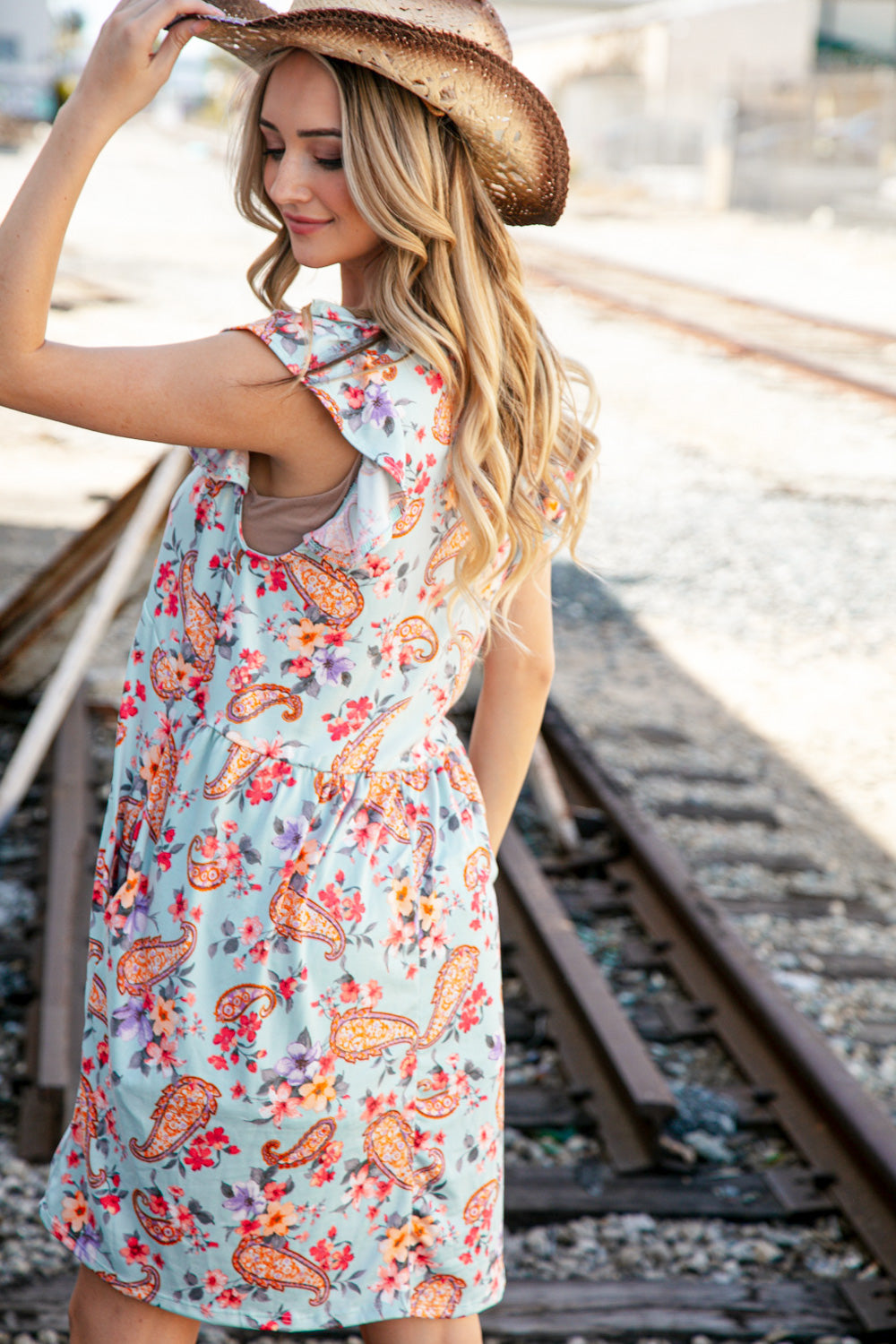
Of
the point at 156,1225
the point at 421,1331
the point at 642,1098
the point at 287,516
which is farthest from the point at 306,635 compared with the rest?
the point at 642,1098

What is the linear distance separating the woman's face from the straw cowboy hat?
0.04 meters

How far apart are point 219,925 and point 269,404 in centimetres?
64

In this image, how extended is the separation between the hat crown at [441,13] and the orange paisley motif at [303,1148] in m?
1.32

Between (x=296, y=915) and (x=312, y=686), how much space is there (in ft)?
0.93

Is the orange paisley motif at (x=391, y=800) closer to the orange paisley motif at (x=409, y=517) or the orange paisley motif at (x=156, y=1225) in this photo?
the orange paisley motif at (x=409, y=517)

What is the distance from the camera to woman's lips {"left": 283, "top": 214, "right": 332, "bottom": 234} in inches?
70.6

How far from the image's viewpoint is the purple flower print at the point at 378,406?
1.68 m

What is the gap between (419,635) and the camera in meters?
1.88

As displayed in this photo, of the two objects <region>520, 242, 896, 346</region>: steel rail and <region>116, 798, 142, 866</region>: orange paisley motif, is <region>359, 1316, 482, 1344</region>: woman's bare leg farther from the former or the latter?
<region>520, 242, 896, 346</region>: steel rail

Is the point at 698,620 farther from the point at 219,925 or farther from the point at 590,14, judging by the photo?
the point at 590,14

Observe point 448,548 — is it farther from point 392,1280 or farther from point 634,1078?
point 634,1078

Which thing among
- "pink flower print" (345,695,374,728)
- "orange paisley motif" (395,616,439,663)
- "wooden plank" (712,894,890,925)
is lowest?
"wooden plank" (712,894,890,925)

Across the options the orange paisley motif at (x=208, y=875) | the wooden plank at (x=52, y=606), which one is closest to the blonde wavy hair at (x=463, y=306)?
the orange paisley motif at (x=208, y=875)

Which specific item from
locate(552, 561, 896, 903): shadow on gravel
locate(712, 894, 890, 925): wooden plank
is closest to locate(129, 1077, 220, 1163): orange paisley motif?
locate(552, 561, 896, 903): shadow on gravel
